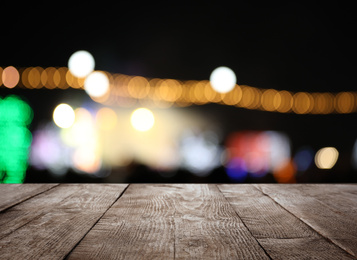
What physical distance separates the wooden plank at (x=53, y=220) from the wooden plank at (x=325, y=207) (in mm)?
596

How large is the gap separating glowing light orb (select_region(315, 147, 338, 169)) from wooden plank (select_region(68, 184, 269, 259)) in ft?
171

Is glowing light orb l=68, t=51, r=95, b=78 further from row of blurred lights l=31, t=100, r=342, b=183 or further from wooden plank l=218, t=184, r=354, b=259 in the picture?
wooden plank l=218, t=184, r=354, b=259

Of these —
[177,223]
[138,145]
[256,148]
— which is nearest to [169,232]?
[177,223]

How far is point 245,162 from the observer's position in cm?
3672

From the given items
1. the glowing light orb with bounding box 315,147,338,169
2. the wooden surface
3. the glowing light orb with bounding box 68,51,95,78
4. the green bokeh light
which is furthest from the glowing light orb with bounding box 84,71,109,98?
the glowing light orb with bounding box 315,147,338,169

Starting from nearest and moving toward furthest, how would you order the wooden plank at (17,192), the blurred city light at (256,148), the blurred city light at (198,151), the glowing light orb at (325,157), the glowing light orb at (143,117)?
the wooden plank at (17,192)
the glowing light orb at (143,117)
the blurred city light at (198,151)
the blurred city light at (256,148)
the glowing light orb at (325,157)

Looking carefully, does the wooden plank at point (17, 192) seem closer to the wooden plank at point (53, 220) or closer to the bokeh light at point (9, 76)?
the wooden plank at point (53, 220)

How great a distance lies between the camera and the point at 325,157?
5434 cm

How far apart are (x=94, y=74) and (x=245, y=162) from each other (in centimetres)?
2383

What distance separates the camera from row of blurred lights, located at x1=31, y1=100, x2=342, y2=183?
2733cm

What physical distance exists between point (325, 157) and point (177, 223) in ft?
189

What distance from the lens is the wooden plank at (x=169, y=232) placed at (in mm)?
794

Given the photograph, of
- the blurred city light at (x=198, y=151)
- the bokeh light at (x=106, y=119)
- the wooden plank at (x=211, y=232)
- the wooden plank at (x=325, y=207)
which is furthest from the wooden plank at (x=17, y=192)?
the bokeh light at (x=106, y=119)

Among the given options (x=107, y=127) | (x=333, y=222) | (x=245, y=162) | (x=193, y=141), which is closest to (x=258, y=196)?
(x=333, y=222)
